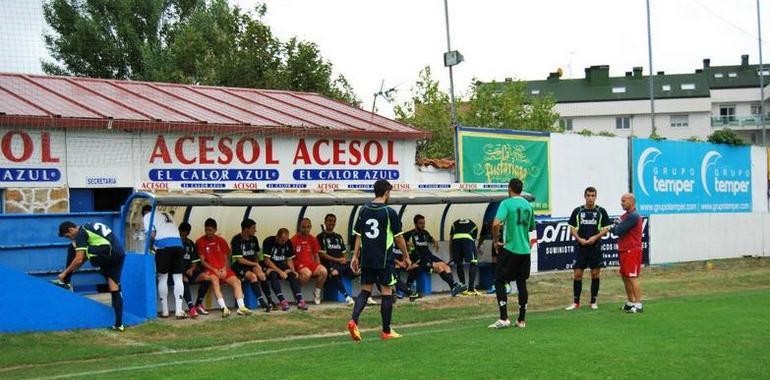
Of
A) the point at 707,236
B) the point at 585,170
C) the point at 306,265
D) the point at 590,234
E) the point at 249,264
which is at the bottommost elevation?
the point at 707,236

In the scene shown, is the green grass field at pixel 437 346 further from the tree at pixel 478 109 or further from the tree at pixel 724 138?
the tree at pixel 478 109

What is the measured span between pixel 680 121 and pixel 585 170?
6484 centimetres

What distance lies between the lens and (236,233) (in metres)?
17.0

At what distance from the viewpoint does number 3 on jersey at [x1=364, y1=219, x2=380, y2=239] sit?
1105 cm

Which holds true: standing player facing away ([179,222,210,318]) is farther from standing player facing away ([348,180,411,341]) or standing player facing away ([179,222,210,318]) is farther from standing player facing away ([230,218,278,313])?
standing player facing away ([348,180,411,341])

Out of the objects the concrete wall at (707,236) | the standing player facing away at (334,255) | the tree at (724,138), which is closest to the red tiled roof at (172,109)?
the standing player facing away at (334,255)

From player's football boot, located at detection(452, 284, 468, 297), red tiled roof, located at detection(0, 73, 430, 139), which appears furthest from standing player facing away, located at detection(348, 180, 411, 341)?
red tiled roof, located at detection(0, 73, 430, 139)

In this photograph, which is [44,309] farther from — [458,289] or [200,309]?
[458,289]

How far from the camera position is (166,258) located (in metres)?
14.2

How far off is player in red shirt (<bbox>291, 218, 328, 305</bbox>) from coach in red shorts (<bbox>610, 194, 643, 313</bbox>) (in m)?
5.38

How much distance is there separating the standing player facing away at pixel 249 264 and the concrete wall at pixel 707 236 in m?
13.3

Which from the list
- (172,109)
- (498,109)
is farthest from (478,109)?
(172,109)

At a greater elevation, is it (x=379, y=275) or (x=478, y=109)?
(x=478, y=109)

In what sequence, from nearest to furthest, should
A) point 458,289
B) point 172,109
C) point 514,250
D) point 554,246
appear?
point 514,250 → point 458,289 → point 172,109 → point 554,246
